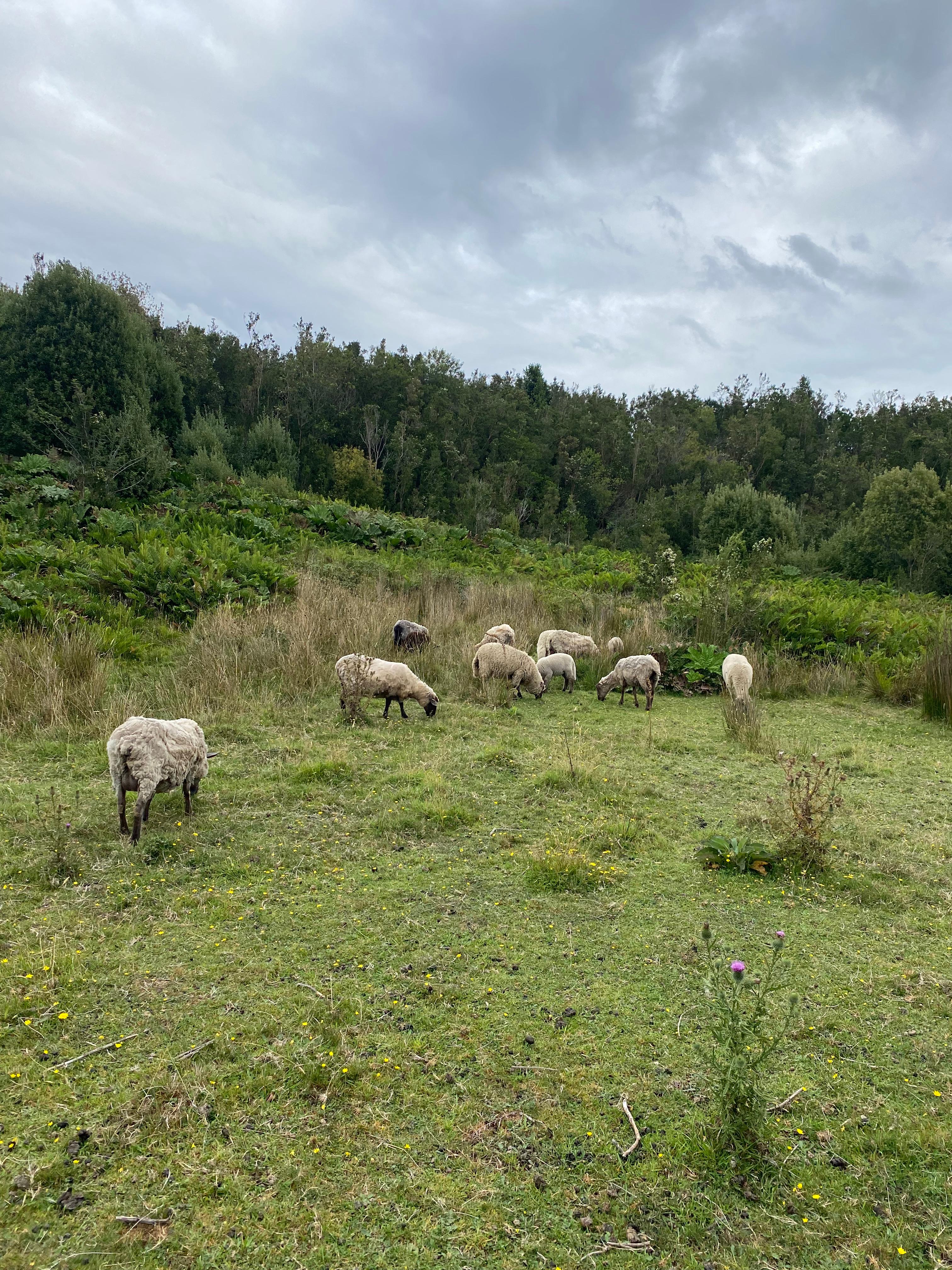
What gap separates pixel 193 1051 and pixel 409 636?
8842 millimetres

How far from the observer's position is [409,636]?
1151 centimetres

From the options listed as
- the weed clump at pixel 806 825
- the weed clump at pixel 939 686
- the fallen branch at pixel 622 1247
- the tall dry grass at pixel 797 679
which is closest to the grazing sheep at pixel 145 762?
the fallen branch at pixel 622 1247

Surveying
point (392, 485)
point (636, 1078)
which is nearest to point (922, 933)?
point (636, 1078)

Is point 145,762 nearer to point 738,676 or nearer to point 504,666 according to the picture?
point 504,666

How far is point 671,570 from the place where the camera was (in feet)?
54.2

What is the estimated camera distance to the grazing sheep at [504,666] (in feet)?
33.0

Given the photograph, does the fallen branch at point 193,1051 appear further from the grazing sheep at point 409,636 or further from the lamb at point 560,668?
the grazing sheep at point 409,636

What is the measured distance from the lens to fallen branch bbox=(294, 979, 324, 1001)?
325 cm

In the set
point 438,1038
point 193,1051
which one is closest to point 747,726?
point 438,1038

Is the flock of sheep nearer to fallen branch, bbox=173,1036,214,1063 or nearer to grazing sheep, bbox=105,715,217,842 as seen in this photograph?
grazing sheep, bbox=105,715,217,842

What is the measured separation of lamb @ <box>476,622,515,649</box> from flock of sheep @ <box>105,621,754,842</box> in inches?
0.8

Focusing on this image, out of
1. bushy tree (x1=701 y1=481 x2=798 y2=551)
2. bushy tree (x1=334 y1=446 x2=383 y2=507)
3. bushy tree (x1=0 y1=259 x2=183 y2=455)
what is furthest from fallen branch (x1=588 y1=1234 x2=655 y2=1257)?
bushy tree (x1=334 y1=446 x2=383 y2=507)

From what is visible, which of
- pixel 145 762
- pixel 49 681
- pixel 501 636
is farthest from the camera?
pixel 501 636

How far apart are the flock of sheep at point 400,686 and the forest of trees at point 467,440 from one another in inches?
431
